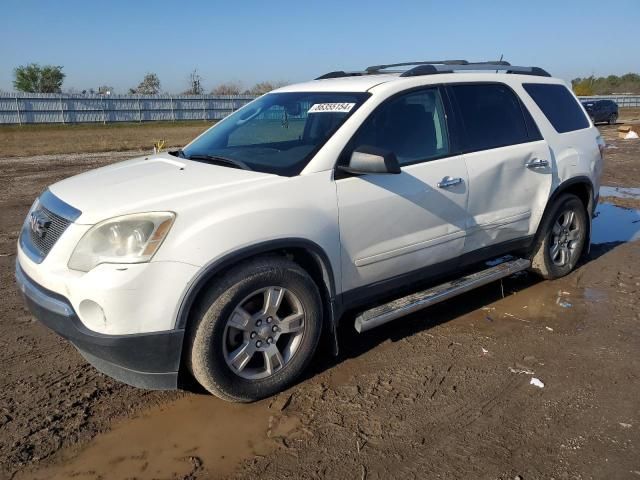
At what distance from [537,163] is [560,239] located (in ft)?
3.34

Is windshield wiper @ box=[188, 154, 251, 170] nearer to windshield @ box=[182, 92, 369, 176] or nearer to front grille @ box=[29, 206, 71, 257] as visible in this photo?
windshield @ box=[182, 92, 369, 176]

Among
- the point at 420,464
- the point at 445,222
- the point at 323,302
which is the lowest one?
the point at 420,464

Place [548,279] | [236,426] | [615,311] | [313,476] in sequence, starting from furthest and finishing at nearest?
1. [548,279]
2. [615,311]
3. [236,426]
4. [313,476]

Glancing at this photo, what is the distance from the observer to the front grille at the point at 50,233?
10.5 feet

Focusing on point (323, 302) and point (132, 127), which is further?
point (132, 127)

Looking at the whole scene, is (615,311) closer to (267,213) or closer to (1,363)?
(267,213)

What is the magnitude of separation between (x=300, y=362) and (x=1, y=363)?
2.09 m

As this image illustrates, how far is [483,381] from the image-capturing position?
3.74 meters

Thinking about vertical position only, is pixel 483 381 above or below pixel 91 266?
below

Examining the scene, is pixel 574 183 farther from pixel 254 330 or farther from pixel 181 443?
pixel 181 443

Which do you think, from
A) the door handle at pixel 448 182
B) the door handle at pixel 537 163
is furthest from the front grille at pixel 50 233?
the door handle at pixel 537 163

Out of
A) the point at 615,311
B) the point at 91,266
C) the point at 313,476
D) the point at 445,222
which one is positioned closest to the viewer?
the point at 313,476

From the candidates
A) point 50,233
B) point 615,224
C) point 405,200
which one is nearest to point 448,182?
point 405,200

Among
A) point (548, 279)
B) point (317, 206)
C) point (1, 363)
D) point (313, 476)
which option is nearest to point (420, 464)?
point (313, 476)
